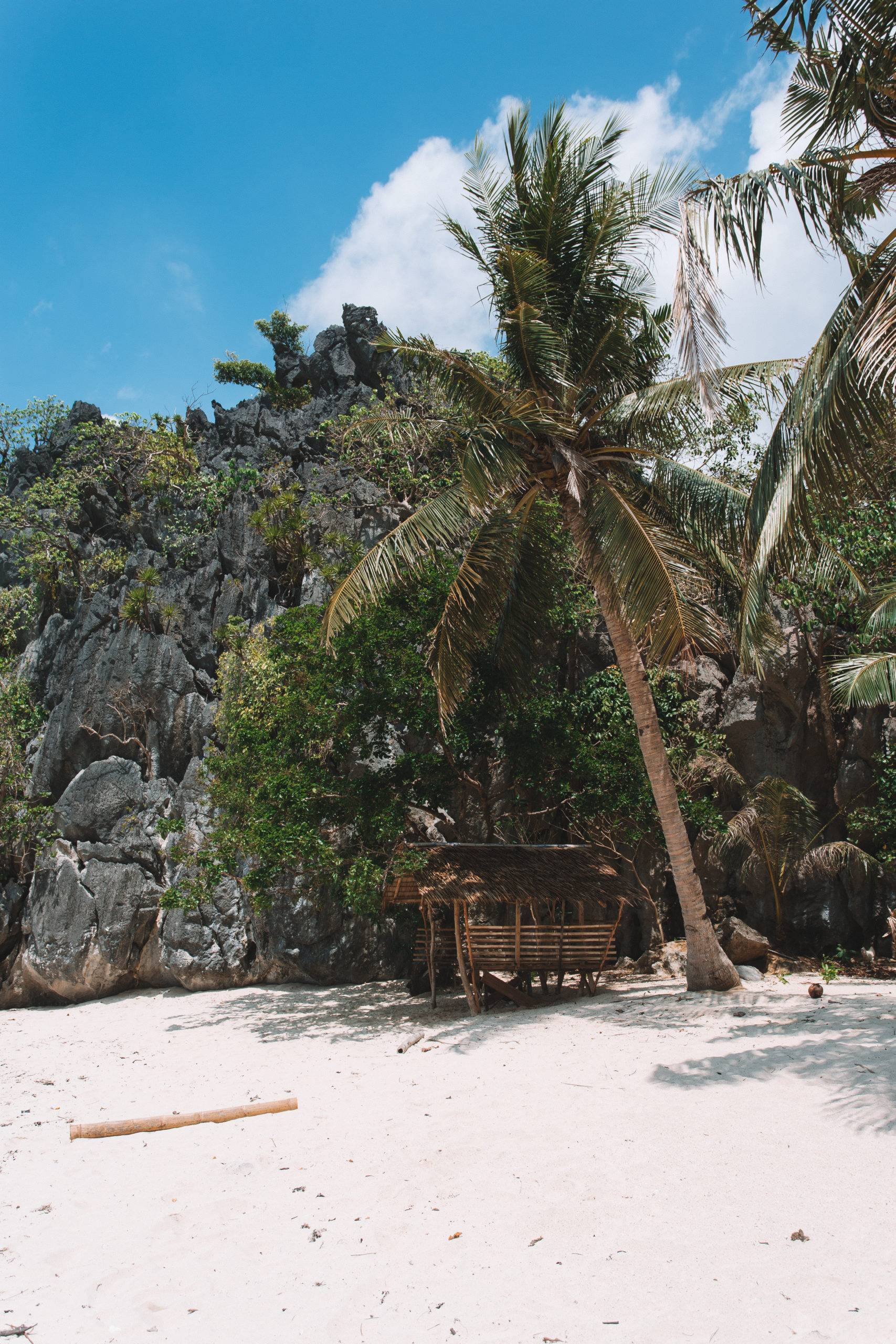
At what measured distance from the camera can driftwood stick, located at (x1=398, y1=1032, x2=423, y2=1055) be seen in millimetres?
8181

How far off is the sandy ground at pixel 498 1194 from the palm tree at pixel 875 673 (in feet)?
10.8

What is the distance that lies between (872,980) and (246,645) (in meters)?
10.8

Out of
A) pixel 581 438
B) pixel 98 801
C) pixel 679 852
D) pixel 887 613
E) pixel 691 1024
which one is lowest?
pixel 691 1024

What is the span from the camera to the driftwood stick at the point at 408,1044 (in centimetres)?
818

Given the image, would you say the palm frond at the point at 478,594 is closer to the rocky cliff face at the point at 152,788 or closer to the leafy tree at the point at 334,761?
the leafy tree at the point at 334,761

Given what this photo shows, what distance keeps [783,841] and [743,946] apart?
1661mm

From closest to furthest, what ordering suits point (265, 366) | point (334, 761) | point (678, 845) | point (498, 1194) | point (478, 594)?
point (498, 1194) → point (678, 845) → point (478, 594) → point (334, 761) → point (265, 366)

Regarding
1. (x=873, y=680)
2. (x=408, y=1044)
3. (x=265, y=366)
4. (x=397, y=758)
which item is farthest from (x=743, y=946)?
(x=265, y=366)

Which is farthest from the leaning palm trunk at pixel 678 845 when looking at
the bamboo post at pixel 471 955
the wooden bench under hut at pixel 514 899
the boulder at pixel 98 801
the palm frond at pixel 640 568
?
the boulder at pixel 98 801

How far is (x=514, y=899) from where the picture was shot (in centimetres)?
905

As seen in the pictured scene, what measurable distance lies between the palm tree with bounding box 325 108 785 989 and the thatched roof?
38.3 inches

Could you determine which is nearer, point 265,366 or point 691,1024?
point 691,1024

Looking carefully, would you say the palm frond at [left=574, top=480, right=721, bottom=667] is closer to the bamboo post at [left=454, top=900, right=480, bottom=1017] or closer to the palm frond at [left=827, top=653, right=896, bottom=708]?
the palm frond at [left=827, top=653, right=896, bottom=708]

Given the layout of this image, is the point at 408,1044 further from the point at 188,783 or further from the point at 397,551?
the point at 188,783
